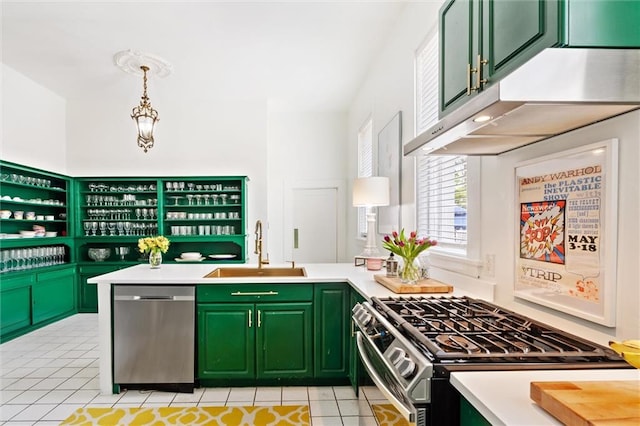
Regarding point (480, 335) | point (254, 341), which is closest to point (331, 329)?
point (254, 341)

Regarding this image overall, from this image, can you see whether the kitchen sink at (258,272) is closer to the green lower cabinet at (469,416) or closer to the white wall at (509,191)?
the white wall at (509,191)

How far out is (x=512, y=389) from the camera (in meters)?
0.94

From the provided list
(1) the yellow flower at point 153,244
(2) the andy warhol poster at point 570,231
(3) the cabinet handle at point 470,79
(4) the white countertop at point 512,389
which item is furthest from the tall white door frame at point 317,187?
(4) the white countertop at point 512,389

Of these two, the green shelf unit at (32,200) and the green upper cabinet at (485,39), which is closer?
the green upper cabinet at (485,39)

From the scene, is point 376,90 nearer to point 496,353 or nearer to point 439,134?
point 439,134

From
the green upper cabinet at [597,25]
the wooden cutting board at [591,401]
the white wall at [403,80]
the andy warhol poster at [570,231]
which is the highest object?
the white wall at [403,80]

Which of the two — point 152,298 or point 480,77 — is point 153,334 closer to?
point 152,298

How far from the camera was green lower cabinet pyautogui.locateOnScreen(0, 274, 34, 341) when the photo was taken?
3891 mm

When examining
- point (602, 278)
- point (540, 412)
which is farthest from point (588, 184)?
point (540, 412)

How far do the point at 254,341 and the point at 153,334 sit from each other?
2.48 ft

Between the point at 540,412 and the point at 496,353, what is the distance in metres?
0.30

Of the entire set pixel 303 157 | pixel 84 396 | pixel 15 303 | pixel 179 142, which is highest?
pixel 179 142

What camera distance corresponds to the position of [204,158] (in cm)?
552

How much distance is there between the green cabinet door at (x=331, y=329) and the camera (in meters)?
2.77
